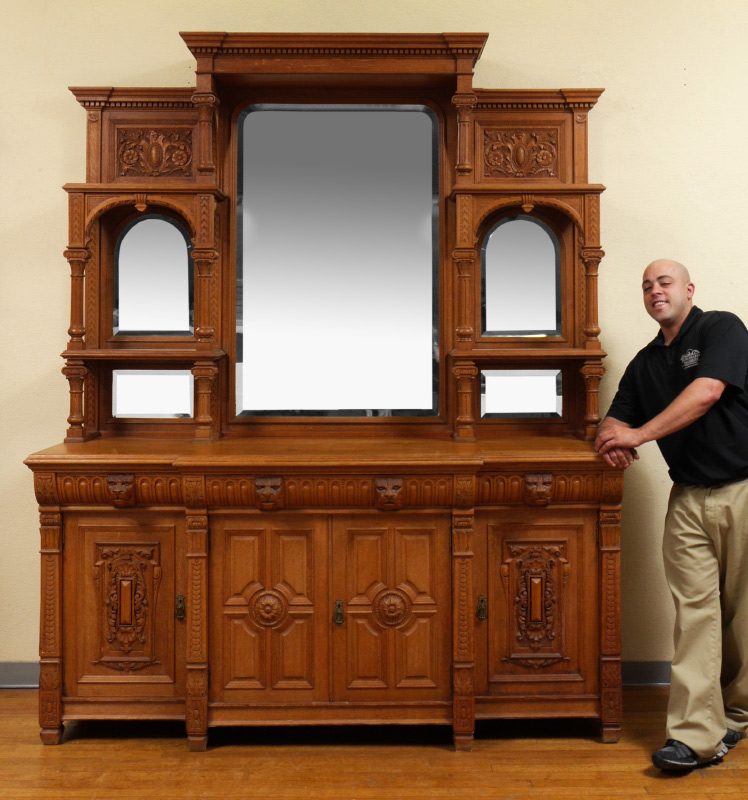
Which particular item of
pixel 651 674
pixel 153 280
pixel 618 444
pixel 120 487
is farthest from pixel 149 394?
pixel 651 674

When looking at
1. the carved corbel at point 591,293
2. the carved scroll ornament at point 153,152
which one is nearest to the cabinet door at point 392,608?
the carved corbel at point 591,293

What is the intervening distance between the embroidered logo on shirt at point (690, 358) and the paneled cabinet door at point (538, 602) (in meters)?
0.68

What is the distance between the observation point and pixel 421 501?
3057mm

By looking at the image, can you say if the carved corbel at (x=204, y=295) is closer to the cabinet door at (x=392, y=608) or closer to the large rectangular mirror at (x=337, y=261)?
the large rectangular mirror at (x=337, y=261)

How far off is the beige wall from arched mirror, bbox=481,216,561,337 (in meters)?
0.30

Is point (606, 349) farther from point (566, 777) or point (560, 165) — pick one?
point (566, 777)

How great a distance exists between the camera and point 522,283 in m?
3.64

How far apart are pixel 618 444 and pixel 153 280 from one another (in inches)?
85.1

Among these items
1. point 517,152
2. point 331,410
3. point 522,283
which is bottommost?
point 331,410

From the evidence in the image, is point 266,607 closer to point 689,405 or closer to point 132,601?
point 132,601

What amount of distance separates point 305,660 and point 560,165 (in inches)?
94.9

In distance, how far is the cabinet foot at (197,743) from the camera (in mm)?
3059

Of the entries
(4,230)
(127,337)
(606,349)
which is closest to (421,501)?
(606,349)

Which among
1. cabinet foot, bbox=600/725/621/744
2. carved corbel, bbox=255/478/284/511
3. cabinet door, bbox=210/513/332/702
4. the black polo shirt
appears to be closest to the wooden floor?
cabinet foot, bbox=600/725/621/744
